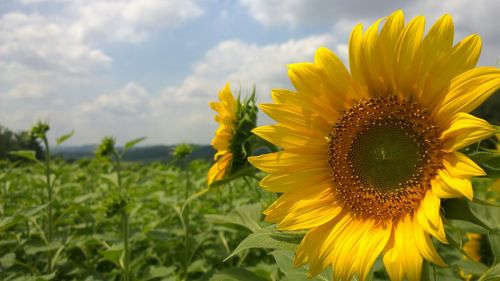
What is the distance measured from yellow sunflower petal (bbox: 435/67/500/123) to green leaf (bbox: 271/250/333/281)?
31.1 inches

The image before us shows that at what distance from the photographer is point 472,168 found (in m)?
1.25

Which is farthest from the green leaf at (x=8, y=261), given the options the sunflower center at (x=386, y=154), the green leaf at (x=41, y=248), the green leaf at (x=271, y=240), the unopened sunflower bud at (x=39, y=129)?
the sunflower center at (x=386, y=154)

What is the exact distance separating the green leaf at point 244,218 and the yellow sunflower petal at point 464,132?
1.10 m

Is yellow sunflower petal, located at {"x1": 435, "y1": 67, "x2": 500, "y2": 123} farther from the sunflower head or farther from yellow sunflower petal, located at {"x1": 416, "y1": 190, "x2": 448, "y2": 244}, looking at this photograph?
the sunflower head

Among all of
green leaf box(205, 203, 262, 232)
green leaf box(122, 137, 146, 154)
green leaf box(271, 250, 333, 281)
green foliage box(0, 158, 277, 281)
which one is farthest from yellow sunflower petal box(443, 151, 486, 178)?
green leaf box(122, 137, 146, 154)

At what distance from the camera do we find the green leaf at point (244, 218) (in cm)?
231

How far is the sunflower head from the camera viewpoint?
7.90 feet

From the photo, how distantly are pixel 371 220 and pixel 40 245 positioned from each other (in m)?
2.92

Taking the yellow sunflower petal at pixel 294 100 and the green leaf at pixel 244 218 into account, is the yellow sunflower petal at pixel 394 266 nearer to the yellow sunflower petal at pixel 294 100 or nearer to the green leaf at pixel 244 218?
the yellow sunflower petal at pixel 294 100

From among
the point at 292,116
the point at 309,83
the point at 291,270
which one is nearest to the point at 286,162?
the point at 292,116

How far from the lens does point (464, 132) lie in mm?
1337

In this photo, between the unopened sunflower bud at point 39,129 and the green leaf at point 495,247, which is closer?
the green leaf at point 495,247

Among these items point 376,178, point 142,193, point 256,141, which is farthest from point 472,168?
point 142,193

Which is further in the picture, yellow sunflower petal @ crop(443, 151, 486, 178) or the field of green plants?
the field of green plants
